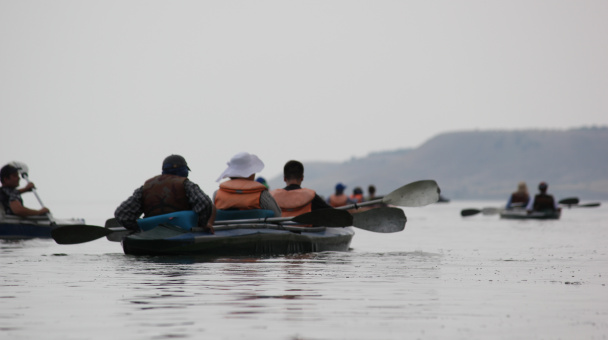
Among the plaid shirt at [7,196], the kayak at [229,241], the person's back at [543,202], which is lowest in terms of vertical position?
the kayak at [229,241]

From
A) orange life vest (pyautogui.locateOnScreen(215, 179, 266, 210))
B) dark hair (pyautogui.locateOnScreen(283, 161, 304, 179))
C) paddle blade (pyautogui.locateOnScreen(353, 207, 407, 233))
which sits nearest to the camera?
orange life vest (pyautogui.locateOnScreen(215, 179, 266, 210))

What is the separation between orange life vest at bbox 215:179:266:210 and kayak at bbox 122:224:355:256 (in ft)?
1.86

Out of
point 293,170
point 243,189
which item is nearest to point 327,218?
point 293,170

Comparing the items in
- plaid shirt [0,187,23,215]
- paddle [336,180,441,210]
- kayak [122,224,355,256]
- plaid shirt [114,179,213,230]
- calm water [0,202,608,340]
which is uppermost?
plaid shirt [0,187,23,215]

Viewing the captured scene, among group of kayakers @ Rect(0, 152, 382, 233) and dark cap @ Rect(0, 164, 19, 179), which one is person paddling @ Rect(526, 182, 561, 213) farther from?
group of kayakers @ Rect(0, 152, 382, 233)

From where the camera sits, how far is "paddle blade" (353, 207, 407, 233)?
51.6 feet

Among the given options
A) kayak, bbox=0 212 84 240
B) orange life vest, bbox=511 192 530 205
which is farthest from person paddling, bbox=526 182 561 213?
kayak, bbox=0 212 84 240

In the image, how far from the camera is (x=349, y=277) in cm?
1091

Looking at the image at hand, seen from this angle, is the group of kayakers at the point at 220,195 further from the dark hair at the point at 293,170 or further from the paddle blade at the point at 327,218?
the paddle blade at the point at 327,218

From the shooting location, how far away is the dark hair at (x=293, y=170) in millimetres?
15977

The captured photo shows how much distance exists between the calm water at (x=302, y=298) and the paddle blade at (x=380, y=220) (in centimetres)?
104

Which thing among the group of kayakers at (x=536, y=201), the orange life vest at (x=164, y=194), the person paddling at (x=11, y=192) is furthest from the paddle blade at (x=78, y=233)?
the group of kayakers at (x=536, y=201)

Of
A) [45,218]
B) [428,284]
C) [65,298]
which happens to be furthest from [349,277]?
[45,218]

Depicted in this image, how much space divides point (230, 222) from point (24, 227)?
7693 mm
